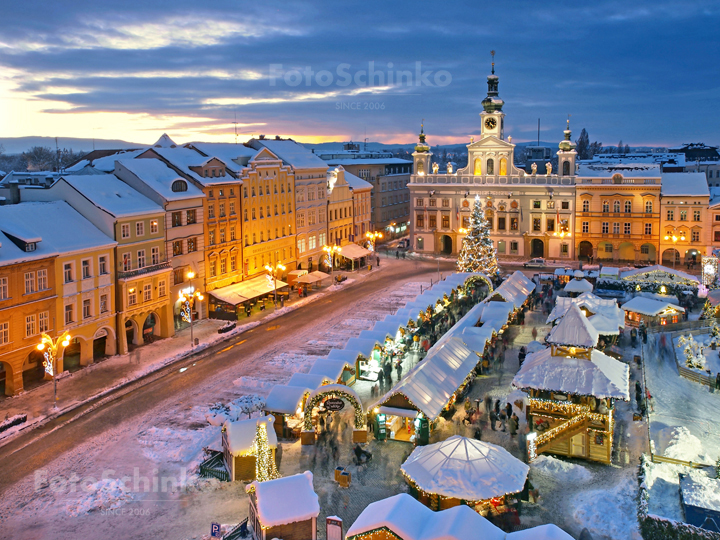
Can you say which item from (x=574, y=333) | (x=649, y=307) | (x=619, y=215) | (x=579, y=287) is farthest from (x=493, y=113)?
(x=574, y=333)

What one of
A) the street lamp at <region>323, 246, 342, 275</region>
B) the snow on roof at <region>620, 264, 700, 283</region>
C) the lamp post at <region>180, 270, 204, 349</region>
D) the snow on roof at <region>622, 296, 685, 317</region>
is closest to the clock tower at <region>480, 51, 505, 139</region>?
the street lamp at <region>323, 246, 342, 275</region>

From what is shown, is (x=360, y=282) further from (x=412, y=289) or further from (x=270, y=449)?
(x=270, y=449)

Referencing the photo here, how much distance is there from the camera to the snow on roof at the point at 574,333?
88.3 ft

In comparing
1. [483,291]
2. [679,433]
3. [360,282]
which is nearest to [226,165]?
[360,282]

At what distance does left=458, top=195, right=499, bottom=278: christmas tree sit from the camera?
191 feet

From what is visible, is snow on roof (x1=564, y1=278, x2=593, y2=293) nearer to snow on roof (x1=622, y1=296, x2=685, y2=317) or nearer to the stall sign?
snow on roof (x1=622, y1=296, x2=685, y2=317)

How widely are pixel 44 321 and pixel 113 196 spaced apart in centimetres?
989

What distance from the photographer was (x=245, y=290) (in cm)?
5050

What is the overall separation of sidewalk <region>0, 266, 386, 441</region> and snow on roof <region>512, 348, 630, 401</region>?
67.3ft

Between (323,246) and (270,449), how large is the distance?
4505 centimetres

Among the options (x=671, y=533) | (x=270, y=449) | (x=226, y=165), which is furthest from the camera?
(x=226, y=165)

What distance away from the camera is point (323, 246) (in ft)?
223

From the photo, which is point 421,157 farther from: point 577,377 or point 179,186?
point 577,377

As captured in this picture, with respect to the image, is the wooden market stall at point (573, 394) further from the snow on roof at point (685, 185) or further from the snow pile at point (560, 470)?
the snow on roof at point (685, 185)
